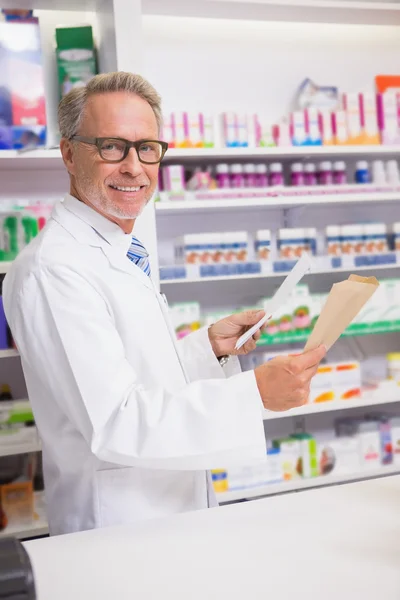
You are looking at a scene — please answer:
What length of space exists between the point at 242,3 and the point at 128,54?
29.5 inches

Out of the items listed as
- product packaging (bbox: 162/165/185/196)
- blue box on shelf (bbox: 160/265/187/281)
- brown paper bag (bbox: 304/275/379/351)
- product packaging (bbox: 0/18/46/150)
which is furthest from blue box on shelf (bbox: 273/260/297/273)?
brown paper bag (bbox: 304/275/379/351)

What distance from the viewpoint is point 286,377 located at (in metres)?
1.30

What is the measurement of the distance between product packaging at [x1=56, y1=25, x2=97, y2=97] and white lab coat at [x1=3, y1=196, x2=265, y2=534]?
151cm

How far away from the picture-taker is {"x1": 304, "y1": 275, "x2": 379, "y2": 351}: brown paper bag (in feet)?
3.93

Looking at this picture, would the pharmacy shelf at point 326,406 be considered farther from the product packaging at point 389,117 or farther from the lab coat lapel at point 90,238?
→ the lab coat lapel at point 90,238

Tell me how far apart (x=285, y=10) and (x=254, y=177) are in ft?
2.97

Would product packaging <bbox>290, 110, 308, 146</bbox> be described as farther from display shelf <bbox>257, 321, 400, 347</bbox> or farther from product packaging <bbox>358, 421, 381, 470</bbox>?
product packaging <bbox>358, 421, 381, 470</bbox>

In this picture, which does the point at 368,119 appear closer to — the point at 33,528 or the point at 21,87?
the point at 21,87

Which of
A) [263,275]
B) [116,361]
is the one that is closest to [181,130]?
[263,275]

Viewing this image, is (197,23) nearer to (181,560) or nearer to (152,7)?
(152,7)

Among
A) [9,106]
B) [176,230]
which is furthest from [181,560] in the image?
[176,230]

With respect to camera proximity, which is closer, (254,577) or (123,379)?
(254,577)

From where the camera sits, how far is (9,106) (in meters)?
2.76

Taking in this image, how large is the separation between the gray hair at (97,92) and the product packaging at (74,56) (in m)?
1.30
